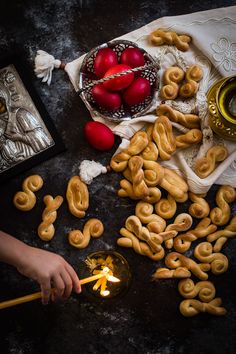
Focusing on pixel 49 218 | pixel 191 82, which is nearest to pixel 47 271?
pixel 49 218

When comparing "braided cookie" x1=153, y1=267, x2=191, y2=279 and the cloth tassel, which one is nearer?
"braided cookie" x1=153, y1=267, x2=191, y2=279

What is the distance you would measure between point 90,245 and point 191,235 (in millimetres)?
384

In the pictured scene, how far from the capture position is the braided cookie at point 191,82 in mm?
1874

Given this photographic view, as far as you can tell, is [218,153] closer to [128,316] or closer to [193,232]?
[193,232]

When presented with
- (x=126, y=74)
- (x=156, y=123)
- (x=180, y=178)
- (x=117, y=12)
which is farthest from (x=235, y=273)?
(x=117, y=12)

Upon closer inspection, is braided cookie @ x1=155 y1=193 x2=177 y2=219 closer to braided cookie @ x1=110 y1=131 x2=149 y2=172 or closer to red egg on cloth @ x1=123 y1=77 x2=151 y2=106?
braided cookie @ x1=110 y1=131 x2=149 y2=172

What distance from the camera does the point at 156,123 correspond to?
1.88 m

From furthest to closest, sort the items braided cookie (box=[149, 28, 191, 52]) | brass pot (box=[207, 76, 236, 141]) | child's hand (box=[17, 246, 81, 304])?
braided cookie (box=[149, 28, 191, 52]), brass pot (box=[207, 76, 236, 141]), child's hand (box=[17, 246, 81, 304])

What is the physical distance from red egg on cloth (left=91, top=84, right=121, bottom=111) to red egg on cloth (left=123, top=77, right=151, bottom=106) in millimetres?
37

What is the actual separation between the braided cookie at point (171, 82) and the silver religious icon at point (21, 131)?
446mm

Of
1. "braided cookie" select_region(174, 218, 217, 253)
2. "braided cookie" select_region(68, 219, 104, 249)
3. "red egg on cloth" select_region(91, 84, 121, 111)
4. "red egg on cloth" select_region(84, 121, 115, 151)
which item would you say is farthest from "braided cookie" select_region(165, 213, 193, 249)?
"red egg on cloth" select_region(91, 84, 121, 111)

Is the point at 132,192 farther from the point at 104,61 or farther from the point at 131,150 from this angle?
the point at 104,61

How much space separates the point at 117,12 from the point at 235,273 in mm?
1137

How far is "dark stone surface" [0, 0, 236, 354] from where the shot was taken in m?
1.83
